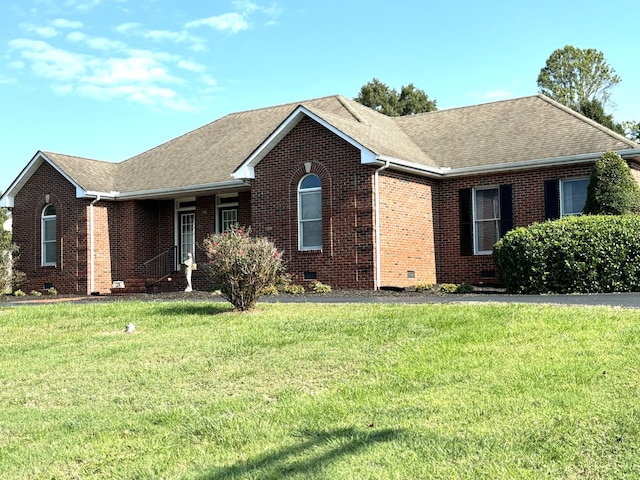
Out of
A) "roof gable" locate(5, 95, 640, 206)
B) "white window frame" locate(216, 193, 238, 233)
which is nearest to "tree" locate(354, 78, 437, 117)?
"roof gable" locate(5, 95, 640, 206)

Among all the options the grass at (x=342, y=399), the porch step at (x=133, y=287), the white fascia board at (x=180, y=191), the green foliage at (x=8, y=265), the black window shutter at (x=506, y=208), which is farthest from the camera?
the porch step at (x=133, y=287)

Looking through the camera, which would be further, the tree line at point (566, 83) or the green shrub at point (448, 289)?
the tree line at point (566, 83)

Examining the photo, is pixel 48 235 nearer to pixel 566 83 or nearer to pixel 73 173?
pixel 73 173

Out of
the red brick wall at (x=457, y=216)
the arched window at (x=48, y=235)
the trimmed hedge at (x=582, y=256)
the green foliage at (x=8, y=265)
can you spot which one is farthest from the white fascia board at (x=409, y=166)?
the arched window at (x=48, y=235)

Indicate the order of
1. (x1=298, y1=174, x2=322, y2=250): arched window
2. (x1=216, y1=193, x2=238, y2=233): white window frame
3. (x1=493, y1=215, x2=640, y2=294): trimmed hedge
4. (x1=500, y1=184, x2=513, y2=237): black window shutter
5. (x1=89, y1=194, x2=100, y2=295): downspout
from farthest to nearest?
(x1=89, y1=194, x2=100, y2=295): downspout → (x1=216, y1=193, x2=238, y2=233): white window frame → (x1=500, y1=184, x2=513, y2=237): black window shutter → (x1=298, y1=174, x2=322, y2=250): arched window → (x1=493, y1=215, x2=640, y2=294): trimmed hedge

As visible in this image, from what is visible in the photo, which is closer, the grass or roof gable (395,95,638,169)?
the grass

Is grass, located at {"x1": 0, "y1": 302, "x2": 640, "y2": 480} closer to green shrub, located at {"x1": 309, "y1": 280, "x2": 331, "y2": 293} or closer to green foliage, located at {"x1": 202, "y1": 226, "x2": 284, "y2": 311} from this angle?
green foliage, located at {"x1": 202, "y1": 226, "x2": 284, "y2": 311}

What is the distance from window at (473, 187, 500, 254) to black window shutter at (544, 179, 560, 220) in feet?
4.70

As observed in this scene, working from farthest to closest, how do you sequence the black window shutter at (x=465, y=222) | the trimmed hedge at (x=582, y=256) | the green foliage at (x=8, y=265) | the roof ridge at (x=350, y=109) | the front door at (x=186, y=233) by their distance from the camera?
the front door at (x=186, y=233), the roof ridge at (x=350, y=109), the green foliage at (x=8, y=265), the black window shutter at (x=465, y=222), the trimmed hedge at (x=582, y=256)

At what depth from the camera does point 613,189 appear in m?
16.9

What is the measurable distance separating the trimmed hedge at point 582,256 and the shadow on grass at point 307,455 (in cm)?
1042

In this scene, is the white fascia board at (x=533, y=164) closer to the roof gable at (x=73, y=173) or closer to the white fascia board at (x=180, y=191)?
the white fascia board at (x=180, y=191)

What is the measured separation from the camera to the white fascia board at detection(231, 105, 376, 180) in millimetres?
18258

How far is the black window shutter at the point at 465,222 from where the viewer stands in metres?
20.4
